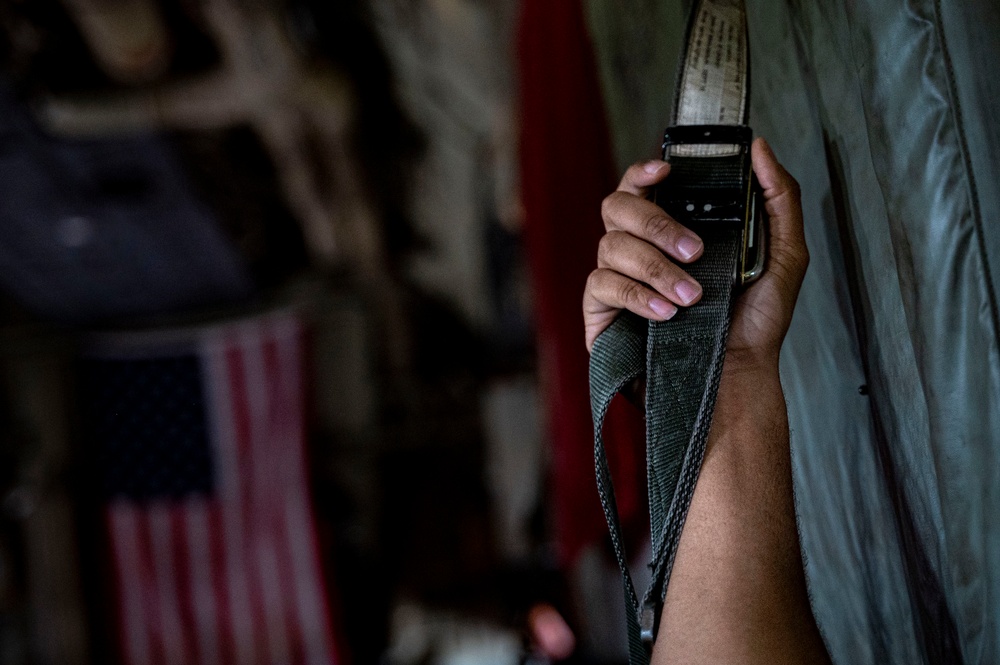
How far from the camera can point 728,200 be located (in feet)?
2.06

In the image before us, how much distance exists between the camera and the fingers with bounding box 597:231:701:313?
2.04 feet

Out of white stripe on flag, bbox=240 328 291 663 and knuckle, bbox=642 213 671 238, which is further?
white stripe on flag, bbox=240 328 291 663

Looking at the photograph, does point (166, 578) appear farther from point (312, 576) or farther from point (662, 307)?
point (662, 307)

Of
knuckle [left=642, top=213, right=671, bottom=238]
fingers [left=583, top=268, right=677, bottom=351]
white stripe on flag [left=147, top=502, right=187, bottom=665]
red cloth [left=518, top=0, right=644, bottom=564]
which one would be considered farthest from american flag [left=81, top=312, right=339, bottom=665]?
knuckle [left=642, top=213, right=671, bottom=238]

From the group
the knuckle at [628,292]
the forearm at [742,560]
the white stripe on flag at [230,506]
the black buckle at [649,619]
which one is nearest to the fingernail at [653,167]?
the knuckle at [628,292]

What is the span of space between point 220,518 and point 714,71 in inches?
205

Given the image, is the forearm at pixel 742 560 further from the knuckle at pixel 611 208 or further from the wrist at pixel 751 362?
the knuckle at pixel 611 208

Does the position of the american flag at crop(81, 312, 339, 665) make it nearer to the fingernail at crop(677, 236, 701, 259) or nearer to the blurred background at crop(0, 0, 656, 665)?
the blurred background at crop(0, 0, 656, 665)

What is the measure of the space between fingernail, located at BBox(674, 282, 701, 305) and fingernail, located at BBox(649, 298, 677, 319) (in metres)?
0.01

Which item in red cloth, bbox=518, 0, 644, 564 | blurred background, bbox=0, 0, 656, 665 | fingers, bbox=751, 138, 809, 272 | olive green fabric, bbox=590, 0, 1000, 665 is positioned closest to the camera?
olive green fabric, bbox=590, 0, 1000, 665

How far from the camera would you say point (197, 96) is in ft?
11.2

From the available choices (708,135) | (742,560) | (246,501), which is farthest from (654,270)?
(246,501)

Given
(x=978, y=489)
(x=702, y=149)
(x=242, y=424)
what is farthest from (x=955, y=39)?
(x=242, y=424)

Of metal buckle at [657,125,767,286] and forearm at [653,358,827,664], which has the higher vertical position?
metal buckle at [657,125,767,286]
